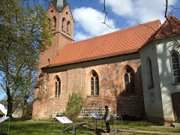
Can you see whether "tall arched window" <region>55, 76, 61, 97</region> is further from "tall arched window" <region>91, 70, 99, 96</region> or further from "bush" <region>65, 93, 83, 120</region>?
"tall arched window" <region>91, 70, 99, 96</region>

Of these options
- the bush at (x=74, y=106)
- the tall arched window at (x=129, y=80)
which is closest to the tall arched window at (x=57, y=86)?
the bush at (x=74, y=106)

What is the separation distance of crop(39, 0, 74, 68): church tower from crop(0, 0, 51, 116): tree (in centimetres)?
274

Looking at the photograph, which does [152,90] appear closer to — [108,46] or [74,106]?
[74,106]

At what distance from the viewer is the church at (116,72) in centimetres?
1800

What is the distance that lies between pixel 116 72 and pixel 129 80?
1.65m

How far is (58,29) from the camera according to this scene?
34.0 m

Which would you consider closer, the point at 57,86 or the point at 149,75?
the point at 149,75

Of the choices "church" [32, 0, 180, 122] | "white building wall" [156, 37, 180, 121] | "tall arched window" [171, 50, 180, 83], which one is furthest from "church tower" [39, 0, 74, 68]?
"tall arched window" [171, 50, 180, 83]

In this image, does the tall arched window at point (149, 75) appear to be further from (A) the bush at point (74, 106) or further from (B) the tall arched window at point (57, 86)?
(B) the tall arched window at point (57, 86)

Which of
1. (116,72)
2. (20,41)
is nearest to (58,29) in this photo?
(116,72)

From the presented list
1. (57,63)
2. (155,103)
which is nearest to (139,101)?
(155,103)

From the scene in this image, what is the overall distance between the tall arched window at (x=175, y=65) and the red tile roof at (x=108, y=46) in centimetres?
607

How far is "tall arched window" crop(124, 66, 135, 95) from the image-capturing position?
24.1 m

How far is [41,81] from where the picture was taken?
30672 millimetres
